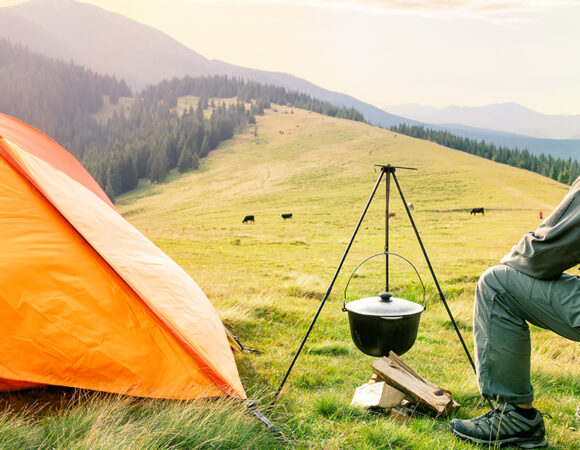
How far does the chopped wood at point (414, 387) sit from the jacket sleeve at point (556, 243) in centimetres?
155

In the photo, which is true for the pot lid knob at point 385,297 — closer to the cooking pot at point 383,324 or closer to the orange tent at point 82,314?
the cooking pot at point 383,324

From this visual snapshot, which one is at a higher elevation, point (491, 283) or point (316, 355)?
point (491, 283)

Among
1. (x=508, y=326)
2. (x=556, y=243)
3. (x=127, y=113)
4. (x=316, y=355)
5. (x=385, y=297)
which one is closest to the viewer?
(x=556, y=243)

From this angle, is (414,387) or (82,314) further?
(414,387)

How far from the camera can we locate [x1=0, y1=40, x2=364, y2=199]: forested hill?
9888 centimetres

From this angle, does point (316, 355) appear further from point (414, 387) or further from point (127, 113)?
point (127, 113)

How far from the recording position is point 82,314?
388cm

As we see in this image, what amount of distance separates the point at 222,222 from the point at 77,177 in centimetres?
4089

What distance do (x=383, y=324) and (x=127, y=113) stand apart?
175 meters

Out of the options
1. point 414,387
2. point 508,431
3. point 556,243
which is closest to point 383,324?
point 414,387

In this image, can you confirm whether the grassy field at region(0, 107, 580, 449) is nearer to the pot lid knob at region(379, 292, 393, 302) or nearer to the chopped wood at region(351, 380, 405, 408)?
the chopped wood at region(351, 380, 405, 408)

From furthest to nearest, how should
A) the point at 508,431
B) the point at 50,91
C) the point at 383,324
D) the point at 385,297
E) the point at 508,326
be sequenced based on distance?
the point at 50,91
the point at 385,297
the point at 383,324
the point at 508,431
the point at 508,326

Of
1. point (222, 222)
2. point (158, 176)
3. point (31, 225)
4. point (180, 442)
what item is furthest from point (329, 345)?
point (158, 176)

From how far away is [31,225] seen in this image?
4.17 m
